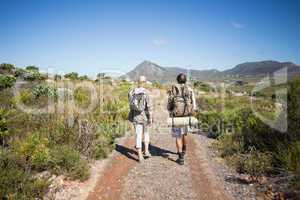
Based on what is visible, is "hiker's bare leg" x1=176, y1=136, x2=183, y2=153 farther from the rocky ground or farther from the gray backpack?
the gray backpack

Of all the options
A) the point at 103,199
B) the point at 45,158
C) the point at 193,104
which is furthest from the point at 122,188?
the point at 193,104

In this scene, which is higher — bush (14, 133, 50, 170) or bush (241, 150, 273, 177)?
bush (14, 133, 50, 170)

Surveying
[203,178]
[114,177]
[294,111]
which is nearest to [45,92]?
[114,177]

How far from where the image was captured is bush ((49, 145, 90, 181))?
18.7 feet

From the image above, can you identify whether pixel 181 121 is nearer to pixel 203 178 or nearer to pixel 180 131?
pixel 180 131

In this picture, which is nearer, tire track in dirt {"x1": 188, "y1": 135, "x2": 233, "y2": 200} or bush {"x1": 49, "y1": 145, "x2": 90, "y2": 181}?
tire track in dirt {"x1": 188, "y1": 135, "x2": 233, "y2": 200}

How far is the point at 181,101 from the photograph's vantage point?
659 cm

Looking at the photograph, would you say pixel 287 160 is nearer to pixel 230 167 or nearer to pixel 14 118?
pixel 230 167

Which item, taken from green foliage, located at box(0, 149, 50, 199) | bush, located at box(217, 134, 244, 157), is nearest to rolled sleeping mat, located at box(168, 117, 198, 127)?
bush, located at box(217, 134, 244, 157)

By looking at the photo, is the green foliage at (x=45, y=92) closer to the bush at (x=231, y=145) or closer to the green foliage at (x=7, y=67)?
the bush at (x=231, y=145)

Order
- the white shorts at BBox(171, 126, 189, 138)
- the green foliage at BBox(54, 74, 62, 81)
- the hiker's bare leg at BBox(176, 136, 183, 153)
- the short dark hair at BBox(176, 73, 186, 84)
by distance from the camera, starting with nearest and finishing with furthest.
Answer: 1. the short dark hair at BBox(176, 73, 186, 84)
2. the white shorts at BBox(171, 126, 189, 138)
3. the hiker's bare leg at BBox(176, 136, 183, 153)
4. the green foliage at BBox(54, 74, 62, 81)

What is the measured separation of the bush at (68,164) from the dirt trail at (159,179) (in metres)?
0.43

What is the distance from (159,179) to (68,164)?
6.65 feet

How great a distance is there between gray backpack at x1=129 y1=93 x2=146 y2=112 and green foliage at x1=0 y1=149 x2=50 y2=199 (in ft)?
9.39
